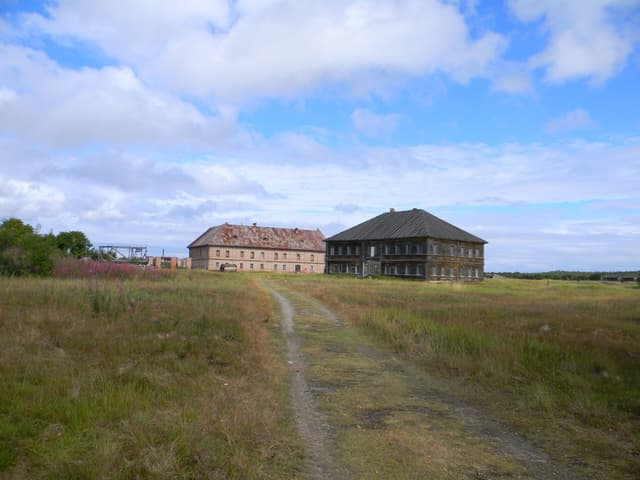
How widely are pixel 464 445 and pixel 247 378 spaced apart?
365 cm

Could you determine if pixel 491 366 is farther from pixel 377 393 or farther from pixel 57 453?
pixel 57 453

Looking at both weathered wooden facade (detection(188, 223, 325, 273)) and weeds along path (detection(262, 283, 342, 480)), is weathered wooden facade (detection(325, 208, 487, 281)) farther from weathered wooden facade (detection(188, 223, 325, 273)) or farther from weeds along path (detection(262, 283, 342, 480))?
weeds along path (detection(262, 283, 342, 480))

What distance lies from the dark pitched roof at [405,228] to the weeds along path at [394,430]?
42170mm

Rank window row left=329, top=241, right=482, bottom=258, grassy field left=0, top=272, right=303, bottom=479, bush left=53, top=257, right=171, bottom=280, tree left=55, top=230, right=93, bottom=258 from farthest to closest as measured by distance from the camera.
Answer: window row left=329, top=241, right=482, bottom=258 → tree left=55, top=230, right=93, bottom=258 → bush left=53, top=257, right=171, bottom=280 → grassy field left=0, top=272, right=303, bottom=479

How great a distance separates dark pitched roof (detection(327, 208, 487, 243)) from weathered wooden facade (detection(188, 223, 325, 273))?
18.2 metres

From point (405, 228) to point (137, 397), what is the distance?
49023mm

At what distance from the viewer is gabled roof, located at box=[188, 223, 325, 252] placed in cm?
7606

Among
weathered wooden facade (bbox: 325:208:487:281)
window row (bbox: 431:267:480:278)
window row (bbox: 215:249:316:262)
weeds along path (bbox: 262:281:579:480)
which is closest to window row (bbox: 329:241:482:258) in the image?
weathered wooden facade (bbox: 325:208:487:281)

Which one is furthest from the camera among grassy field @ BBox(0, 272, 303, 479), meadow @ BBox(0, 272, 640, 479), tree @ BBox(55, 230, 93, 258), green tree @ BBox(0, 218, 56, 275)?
tree @ BBox(55, 230, 93, 258)

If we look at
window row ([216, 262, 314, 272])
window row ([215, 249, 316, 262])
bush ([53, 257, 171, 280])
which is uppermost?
window row ([215, 249, 316, 262])

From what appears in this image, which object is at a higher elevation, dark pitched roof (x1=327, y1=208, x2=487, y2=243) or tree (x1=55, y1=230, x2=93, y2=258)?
dark pitched roof (x1=327, y1=208, x2=487, y2=243)

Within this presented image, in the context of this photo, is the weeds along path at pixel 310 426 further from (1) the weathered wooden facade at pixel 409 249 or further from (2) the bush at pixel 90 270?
(1) the weathered wooden facade at pixel 409 249

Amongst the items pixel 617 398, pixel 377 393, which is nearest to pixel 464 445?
pixel 377 393

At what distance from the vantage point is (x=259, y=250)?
254ft
